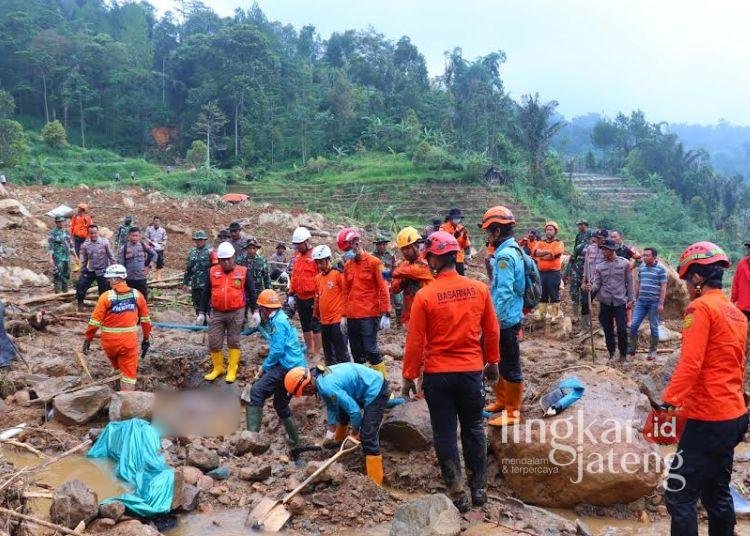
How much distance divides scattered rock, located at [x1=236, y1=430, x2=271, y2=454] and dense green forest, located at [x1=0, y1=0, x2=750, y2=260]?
97.3ft

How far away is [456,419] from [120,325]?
3819 millimetres

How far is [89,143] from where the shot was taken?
44.3m

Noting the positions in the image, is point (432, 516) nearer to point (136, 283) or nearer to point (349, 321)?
point (349, 321)

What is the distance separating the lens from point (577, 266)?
31.4ft

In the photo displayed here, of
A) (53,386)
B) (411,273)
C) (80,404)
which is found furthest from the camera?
(411,273)

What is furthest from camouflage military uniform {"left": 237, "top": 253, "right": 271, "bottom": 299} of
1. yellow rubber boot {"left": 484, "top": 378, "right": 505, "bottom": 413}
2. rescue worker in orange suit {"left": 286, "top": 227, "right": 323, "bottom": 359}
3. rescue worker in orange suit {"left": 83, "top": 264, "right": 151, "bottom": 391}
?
yellow rubber boot {"left": 484, "top": 378, "right": 505, "bottom": 413}

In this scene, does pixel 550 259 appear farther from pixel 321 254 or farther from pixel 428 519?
pixel 428 519

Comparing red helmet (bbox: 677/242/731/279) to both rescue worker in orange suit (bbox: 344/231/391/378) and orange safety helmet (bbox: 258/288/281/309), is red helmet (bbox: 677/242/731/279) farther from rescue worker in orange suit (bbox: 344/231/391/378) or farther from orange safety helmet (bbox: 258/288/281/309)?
orange safety helmet (bbox: 258/288/281/309)

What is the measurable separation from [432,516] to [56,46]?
165 ft

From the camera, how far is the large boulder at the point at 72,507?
375cm

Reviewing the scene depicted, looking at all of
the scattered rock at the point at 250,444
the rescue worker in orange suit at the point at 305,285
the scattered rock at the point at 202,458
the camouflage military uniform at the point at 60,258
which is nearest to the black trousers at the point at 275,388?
the scattered rock at the point at 250,444

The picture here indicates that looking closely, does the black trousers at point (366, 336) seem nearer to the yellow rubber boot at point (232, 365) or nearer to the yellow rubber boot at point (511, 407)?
the yellow rubber boot at point (511, 407)

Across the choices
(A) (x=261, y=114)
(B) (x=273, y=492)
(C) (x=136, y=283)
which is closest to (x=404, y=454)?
(B) (x=273, y=492)

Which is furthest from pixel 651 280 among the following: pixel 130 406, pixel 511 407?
pixel 130 406
